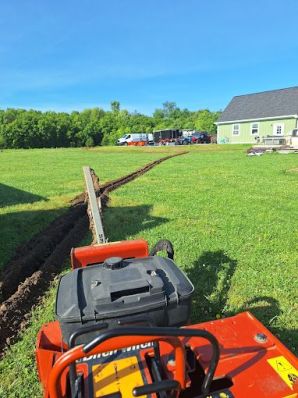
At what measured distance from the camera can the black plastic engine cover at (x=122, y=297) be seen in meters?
2.08

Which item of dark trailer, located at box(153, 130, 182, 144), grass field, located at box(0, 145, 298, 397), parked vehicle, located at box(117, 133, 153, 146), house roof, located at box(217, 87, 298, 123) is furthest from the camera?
dark trailer, located at box(153, 130, 182, 144)

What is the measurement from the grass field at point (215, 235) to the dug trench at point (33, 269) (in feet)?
0.61

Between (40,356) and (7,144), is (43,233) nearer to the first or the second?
(40,356)

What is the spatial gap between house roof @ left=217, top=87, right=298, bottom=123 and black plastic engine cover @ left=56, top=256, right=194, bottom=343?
34678mm

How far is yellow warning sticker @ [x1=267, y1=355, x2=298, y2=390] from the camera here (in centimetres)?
196

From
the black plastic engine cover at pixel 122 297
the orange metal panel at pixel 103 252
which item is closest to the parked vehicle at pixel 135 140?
the orange metal panel at pixel 103 252

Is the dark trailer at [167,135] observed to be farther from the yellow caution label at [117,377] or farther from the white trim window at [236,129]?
the yellow caution label at [117,377]

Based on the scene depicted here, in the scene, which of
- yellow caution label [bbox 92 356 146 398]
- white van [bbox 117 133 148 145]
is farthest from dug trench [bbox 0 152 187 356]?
white van [bbox 117 133 148 145]

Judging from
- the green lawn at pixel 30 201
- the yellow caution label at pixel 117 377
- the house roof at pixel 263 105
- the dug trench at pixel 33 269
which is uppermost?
the house roof at pixel 263 105

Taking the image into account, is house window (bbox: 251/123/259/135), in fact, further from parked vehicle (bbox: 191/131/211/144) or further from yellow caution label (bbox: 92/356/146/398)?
yellow caution label (bbox: 92/356/146/398)

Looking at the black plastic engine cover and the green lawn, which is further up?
the black plastic engine cover

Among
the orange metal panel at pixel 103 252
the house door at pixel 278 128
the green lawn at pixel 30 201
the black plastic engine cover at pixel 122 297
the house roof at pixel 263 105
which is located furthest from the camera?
the house door at pixel 278 128

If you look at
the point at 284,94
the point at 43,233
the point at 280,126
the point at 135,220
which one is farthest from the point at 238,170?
the point at 284,94

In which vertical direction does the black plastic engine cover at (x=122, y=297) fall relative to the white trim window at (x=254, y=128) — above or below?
below
